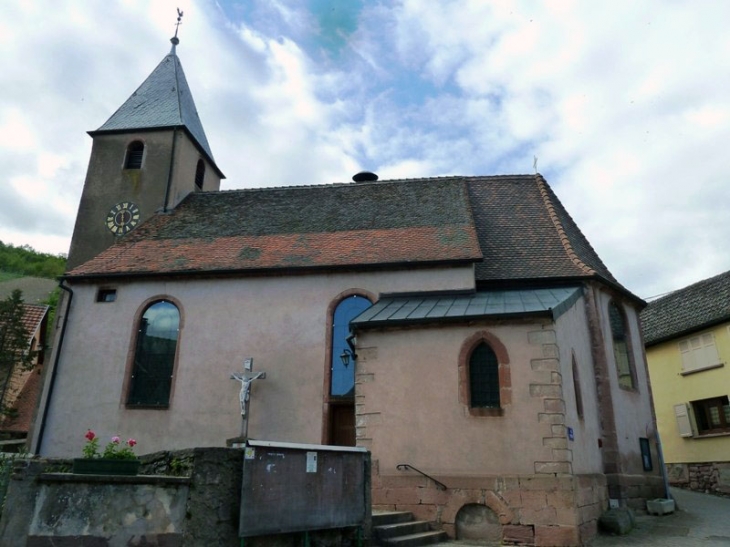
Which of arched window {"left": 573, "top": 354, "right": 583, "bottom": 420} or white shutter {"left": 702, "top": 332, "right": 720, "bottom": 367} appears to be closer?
arched window {"left": 573, "top": 354, "right": 583, "bottom": 420}

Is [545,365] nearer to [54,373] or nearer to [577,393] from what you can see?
[577,393]

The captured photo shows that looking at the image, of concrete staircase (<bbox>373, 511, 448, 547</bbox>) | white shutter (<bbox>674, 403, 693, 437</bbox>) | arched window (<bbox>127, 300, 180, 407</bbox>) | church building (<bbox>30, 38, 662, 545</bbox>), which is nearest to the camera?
concrete staircase (<bbox>373, 511, 448, 547</bbox>)

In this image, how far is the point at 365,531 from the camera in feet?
27.7

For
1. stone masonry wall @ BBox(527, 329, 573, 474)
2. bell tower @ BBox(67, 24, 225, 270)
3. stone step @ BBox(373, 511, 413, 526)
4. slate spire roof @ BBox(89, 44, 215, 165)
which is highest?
slate spire roof @ BBox(89, 44, 215, 165)

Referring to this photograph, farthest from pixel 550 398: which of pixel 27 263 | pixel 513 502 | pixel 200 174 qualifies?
pixel 27 263

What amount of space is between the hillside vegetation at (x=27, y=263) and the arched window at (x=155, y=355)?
172 ft

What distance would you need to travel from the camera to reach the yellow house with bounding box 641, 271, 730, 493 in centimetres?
Result: 1880

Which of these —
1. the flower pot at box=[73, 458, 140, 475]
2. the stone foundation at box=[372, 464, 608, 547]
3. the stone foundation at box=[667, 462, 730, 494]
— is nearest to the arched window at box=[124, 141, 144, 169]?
the stone foundation at box=[372, 464, 608, 547]

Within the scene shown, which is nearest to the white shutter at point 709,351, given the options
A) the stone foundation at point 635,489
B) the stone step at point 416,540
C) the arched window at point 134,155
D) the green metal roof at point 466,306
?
the stone foundation at point 635,489

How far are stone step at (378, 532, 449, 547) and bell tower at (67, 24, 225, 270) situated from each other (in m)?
13.9

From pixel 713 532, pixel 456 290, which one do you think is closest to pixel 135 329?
pixel 456 290

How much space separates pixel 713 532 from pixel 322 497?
8559 mm

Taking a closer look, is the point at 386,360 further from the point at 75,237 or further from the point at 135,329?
the point at 75,237

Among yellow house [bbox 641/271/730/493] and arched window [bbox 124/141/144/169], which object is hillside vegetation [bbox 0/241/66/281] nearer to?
arched window [bbox 124/141/144/169]
